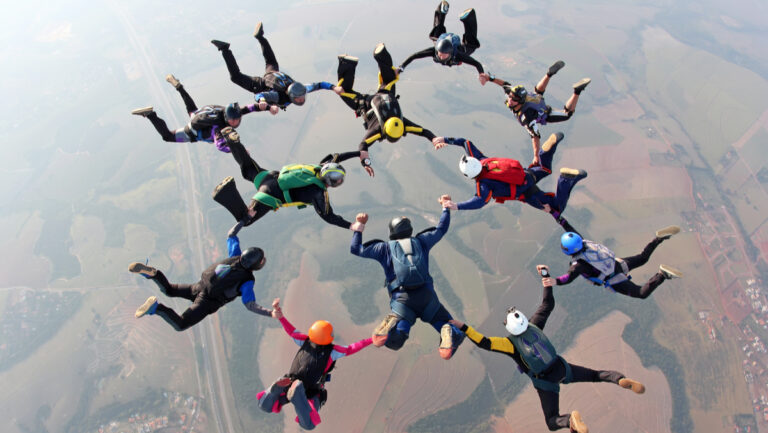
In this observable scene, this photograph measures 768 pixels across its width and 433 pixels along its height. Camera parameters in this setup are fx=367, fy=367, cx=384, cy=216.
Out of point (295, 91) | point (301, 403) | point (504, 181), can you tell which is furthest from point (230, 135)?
point (504, 181)

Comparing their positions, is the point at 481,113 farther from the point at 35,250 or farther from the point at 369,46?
the point at 35,250

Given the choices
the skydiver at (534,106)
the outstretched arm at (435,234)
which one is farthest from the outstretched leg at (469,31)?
the outstretched arm at (435,234)

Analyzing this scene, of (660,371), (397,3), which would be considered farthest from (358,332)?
(397,3)

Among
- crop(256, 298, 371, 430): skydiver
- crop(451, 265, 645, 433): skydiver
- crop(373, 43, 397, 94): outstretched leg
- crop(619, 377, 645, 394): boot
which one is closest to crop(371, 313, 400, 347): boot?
crop(256, 298, 371, 430): skydiver

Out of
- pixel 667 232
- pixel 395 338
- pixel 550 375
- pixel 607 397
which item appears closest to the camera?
pixel 395 338

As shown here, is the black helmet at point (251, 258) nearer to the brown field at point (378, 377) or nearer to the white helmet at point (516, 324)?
the white helmet at point (516, 324)

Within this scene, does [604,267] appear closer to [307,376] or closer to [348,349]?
[348,349]

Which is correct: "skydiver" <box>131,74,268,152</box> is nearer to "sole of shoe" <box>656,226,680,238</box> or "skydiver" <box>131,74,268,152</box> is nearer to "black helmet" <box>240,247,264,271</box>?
"black helmet" <box>240,247,264,271</box>
